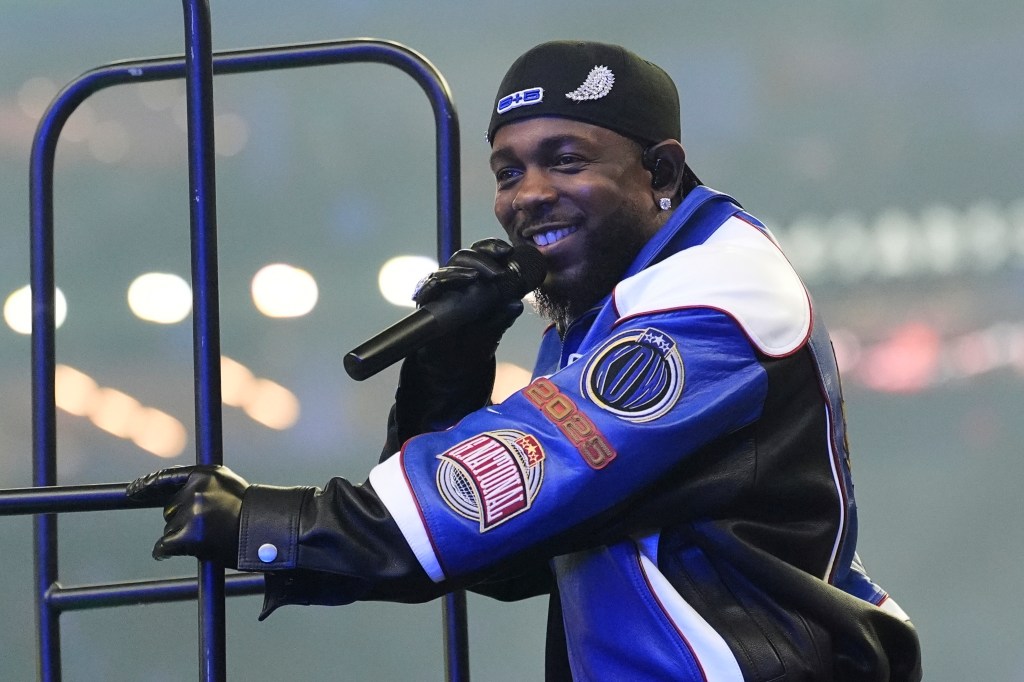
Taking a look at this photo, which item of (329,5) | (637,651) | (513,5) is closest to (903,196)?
(513,5)

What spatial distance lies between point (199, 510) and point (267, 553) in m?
0.06

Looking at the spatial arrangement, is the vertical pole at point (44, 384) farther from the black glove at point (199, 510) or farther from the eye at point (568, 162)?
the eye at point (568, 162)

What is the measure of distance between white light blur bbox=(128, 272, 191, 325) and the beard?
87.3 inches

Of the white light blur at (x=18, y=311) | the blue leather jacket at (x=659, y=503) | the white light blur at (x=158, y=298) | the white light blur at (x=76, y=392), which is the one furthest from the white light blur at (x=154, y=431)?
the blue leather jacket at (x=659, y=503)

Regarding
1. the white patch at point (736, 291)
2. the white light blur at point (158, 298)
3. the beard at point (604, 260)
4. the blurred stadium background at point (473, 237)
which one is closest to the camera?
the white patch at point (736, 291)

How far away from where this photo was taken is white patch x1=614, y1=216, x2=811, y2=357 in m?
1.04

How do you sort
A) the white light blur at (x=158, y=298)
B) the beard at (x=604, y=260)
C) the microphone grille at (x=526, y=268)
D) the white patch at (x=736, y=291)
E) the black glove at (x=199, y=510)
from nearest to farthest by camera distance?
1. the black glove at (x=199, y=510)
2. the white patch at (x=736, y=291)
3. the microphone grille at (x=526, y=268)
4. the beard at (x=604, y=260)
5. the white light blur at (x=158, y=298)

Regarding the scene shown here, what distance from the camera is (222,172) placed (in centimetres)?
342

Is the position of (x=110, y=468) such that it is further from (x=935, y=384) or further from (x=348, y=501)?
(x=348, y=501)

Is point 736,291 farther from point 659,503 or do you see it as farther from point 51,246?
point 51,246

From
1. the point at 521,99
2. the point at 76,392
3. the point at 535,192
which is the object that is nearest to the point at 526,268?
the point at 535,192

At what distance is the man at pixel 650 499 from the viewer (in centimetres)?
96

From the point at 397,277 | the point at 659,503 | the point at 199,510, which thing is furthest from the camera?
the point at 397,277

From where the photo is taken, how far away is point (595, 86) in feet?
4.23
